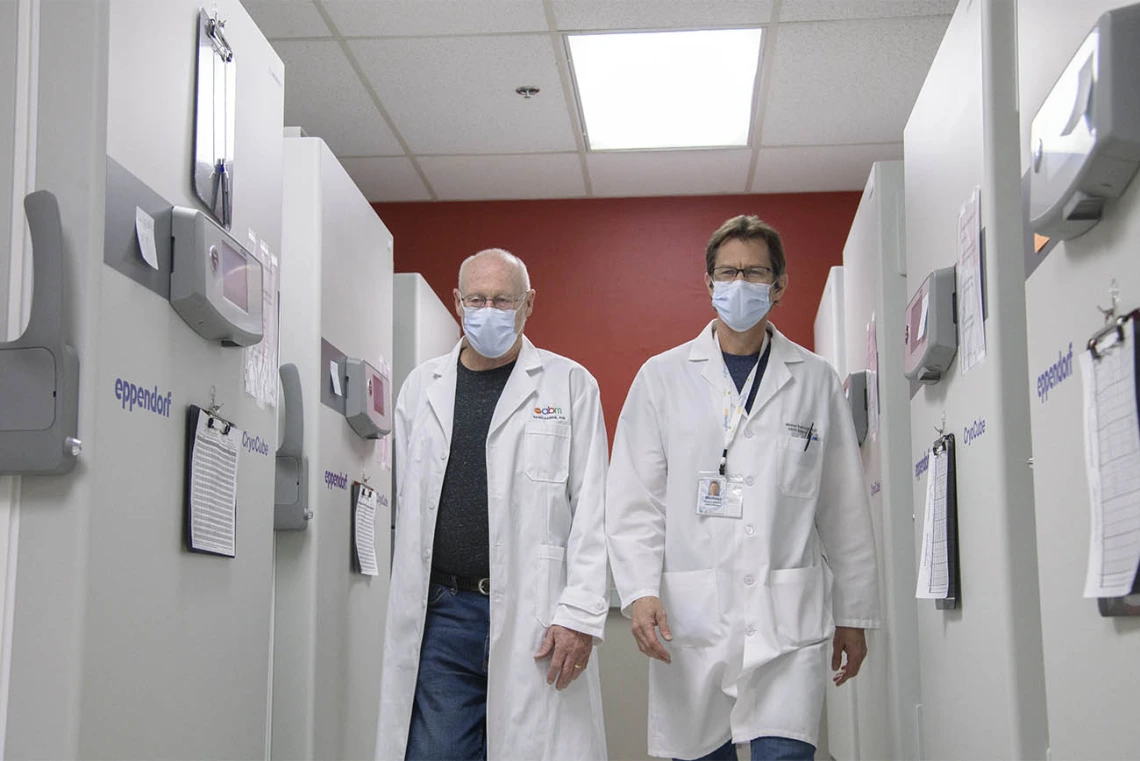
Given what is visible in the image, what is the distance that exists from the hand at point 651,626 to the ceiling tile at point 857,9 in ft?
7.95

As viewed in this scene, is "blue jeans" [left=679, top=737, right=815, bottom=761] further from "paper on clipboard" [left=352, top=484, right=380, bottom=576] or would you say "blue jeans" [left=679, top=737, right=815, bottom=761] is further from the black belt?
"paper on clipboard" [left=352, top=484, right=380, bottom=576]

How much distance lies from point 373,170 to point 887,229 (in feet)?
9.99

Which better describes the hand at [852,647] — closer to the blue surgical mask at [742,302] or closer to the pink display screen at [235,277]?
the blue surgical mask at [742,302]

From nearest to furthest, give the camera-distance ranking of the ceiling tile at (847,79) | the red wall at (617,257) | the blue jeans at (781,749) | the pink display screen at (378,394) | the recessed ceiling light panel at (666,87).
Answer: the blue jeans at (781,749) → the pink display screen at (378,394) → the ceiling tile at (847,79) → the recessed ceiling light panel at (666,87) → the red wall at (617,257)

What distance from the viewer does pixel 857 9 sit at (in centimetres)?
415

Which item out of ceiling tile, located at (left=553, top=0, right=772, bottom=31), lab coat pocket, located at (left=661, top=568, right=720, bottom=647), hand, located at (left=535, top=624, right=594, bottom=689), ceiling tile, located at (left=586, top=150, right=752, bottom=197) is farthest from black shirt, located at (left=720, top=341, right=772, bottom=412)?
ceiling tile, located at (left=586, top=150, right=752, bottom=197)

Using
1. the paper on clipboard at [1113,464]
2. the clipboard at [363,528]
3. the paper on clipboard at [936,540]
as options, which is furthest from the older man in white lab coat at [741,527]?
the paper on clipboard at [1113,464]

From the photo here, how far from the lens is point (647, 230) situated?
5973mm

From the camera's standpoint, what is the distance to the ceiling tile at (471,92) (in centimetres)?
443

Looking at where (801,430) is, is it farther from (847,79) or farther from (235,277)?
(847,79)

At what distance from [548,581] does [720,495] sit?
0.41 m

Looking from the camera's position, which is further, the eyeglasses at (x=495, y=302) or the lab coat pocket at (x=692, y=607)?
the eyeglasses at (x=495, y=302)

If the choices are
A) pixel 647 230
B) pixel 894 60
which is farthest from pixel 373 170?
pixel 894 60

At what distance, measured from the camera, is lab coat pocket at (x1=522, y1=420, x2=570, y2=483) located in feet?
8.77
